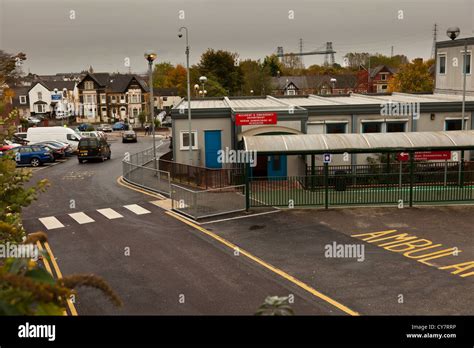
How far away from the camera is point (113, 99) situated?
4040 inches

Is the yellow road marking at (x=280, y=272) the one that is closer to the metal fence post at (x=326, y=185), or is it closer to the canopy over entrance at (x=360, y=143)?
the canopy over entrance at (x=360, y=143)

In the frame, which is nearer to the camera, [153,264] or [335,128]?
[153,264]

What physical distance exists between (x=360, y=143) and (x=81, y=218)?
1260cm

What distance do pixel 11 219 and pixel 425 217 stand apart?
14.8 meters

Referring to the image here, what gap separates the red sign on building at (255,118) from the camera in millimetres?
26672

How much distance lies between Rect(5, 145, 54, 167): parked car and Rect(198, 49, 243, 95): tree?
43.1 meters

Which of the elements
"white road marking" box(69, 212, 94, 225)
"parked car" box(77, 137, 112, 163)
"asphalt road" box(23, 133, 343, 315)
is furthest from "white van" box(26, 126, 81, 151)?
Result: "white road marking" box(69, 212, 94, 225)

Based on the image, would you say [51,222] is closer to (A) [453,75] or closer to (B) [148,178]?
(B) [148,178]

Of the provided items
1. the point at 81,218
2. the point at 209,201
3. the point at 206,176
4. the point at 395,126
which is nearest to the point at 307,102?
the point at 395,126

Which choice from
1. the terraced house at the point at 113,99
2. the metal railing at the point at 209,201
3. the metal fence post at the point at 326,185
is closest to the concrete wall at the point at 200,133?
the metal railing at the point at 209,201
